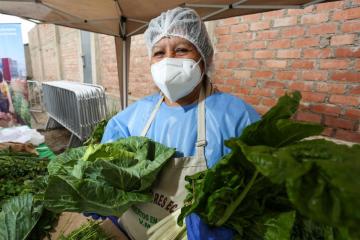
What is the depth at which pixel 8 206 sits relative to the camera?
1.08m

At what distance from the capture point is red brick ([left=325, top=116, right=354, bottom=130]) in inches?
66.9

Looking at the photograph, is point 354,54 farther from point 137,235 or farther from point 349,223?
point 137,235

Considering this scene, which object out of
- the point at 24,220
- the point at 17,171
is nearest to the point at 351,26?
the point at 24,220

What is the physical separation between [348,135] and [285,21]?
3.46 ft

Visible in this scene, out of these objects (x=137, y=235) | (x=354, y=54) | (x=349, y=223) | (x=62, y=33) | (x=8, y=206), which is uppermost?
(x=62, y=33)

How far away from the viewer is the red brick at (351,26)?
1557 mm

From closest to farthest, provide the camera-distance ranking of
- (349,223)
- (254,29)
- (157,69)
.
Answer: (349,223)
(157,69)
(254,29)

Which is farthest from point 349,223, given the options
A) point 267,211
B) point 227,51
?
point 227,51

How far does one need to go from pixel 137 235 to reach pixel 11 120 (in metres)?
3.32

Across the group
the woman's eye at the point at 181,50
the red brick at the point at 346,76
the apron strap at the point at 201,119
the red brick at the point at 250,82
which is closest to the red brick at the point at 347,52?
the red brick at the point at 346,76

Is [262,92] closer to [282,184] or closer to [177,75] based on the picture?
[177,75]

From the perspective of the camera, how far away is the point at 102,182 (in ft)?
2.72

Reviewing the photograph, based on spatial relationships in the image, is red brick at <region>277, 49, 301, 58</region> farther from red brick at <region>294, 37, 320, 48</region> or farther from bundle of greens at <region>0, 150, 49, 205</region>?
bundle of greens at <region>0, 150, 49, 205</region>

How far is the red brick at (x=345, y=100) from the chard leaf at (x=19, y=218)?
81.5 inches
